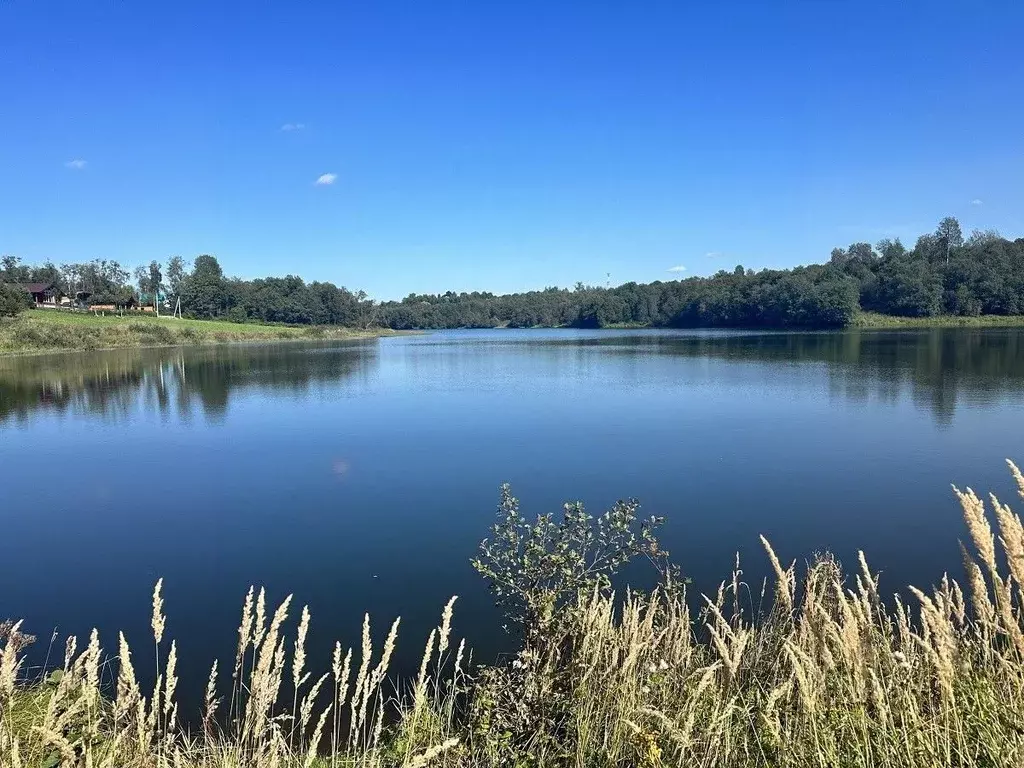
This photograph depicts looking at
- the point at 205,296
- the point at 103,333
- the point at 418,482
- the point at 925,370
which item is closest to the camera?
the point at 418,482

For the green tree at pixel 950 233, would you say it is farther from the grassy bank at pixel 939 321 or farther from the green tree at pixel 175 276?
the green tree at pixel 175 276

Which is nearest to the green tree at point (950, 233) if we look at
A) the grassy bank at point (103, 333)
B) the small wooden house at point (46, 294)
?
the grassy bank at point (103, 333)

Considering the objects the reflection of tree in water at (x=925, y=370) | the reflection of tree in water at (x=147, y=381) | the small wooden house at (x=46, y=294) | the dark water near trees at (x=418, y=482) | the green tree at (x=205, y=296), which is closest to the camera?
the dark water near trees at (x=418, y=482)

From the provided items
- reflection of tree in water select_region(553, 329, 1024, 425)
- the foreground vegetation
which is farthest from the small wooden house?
the foreground vegetation

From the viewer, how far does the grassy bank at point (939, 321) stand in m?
84.3

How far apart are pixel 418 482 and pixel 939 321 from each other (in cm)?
9786

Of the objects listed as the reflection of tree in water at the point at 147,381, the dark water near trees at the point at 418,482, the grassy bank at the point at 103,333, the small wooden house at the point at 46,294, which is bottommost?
the dark water near trees at the point at 418,482

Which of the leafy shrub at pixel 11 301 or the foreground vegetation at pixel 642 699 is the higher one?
the leafy shrub at pixel 11 301

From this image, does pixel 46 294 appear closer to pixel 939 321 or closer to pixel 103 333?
pixel 103 333

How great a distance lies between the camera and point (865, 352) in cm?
4612

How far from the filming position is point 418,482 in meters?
14.0

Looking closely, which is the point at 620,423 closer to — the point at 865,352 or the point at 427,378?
the point at 427,378

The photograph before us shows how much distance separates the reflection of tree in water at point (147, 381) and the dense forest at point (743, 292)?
6093cm

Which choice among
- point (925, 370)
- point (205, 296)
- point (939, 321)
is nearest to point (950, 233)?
point (939, 321)
